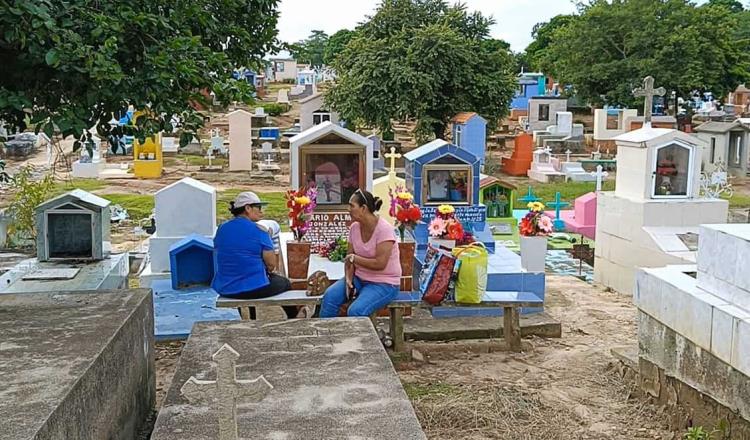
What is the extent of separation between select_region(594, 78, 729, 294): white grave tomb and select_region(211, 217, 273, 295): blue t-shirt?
5814mm

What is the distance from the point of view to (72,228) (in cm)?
788

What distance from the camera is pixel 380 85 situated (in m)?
24.2

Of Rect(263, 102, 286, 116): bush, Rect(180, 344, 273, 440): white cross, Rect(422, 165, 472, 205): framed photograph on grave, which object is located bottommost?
Rect(180, 344, 273, 440): white cross

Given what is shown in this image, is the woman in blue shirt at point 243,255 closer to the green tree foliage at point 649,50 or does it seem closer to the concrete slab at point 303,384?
the concrete slab at point 303,384

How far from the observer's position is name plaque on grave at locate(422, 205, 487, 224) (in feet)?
30.9

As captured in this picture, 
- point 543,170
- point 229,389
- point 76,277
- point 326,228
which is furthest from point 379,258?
point 543,170

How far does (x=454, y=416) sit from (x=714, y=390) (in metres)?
1.56

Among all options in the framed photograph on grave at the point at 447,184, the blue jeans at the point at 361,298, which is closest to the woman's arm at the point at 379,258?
the blue jeans at the point at 361,298

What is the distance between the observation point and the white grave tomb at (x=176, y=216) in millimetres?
8672

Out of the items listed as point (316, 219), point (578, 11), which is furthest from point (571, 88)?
point (316, 219)

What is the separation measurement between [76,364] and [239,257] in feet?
9.55

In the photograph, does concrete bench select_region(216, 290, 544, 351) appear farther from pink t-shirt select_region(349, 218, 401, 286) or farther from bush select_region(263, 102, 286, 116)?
bush select_region(263, 102, 286, 116)

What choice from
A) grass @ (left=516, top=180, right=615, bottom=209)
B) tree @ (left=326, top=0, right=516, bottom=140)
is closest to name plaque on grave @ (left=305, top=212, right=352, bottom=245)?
grass @ (left=516, top=180, right=615, bottom=209)

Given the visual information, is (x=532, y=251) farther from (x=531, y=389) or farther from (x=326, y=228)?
(x=531, y=389)
